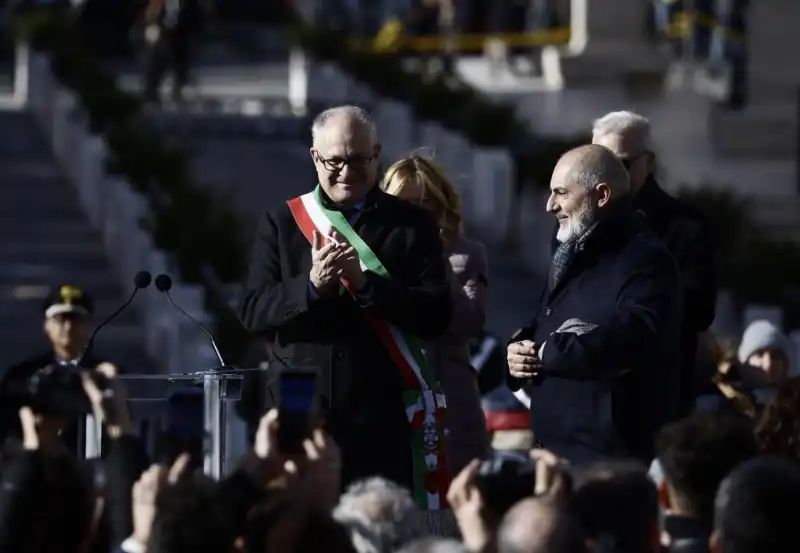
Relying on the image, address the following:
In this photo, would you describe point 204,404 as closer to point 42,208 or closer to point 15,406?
point 15,406

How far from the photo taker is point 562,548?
595 cm

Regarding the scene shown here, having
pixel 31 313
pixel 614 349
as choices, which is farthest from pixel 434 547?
pixel 31 313

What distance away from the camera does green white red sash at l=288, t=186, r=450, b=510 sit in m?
8.08

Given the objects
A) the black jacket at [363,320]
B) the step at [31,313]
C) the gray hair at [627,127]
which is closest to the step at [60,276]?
the step at [31,313]

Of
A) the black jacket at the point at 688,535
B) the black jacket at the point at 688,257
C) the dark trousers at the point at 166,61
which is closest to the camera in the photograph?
the black jacket at the point at 688,535

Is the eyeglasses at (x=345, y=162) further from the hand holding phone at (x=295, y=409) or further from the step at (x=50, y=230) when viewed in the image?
the step at (x=50, y=230)

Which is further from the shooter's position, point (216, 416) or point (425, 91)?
point (425, 91)

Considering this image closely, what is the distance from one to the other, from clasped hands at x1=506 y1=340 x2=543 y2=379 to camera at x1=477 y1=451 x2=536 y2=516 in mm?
1484

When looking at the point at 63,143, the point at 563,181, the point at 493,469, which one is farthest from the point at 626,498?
the point at 63,143

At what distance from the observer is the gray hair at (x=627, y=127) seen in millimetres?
9008

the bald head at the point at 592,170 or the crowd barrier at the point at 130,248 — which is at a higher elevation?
the bald head at the point at 592,170

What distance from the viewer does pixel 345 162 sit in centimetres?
806

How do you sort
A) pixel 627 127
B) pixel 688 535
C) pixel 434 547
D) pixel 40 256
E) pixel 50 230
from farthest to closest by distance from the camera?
pixel 50 230 < pixel 40 256 < pixel 627 127 < pixel 688 535 < pixel 434 547

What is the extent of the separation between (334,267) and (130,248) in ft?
35.9
